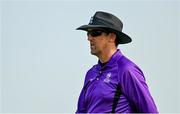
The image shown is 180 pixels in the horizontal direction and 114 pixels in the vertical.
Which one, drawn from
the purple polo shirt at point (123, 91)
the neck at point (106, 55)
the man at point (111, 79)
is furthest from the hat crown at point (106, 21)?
the purple polo shirt at point (123, 91)

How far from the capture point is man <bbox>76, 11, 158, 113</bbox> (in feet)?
20.0

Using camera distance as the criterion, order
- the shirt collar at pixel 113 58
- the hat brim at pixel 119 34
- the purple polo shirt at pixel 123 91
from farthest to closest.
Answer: the hat brim at pixel 119 34 < the shirt collar at pixel 113 58 < the purple polo shirt at pixel 123 91

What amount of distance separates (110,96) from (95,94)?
20 centimetres

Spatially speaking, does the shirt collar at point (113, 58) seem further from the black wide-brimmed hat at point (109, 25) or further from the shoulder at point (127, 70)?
the black wide-brimmed hat at point (109, 25)

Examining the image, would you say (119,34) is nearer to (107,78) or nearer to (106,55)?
(106,55)

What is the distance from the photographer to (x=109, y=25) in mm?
6555

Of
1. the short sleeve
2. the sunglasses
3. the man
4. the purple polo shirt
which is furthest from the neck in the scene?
the short sleeve

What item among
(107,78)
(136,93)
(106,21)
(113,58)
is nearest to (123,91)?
(136,93)

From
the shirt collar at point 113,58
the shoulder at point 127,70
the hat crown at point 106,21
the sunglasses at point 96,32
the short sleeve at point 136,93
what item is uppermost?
the hat crown at point 106,21

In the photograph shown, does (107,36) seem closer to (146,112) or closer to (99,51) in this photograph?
(99,51)

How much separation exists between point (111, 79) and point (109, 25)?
0.70 meters

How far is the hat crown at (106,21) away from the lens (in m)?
6.58

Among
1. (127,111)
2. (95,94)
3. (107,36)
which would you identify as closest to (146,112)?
(127,111)

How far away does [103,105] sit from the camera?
6.11 m
